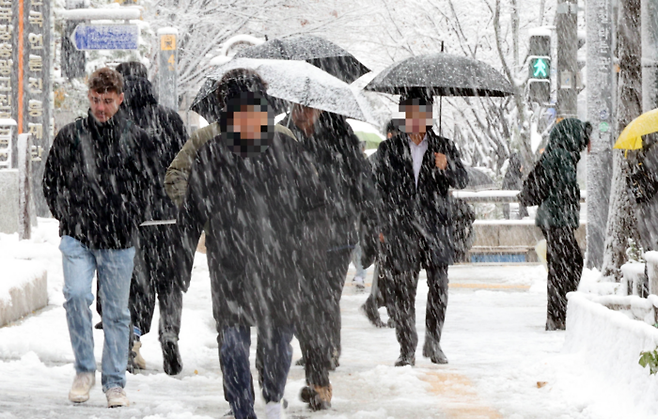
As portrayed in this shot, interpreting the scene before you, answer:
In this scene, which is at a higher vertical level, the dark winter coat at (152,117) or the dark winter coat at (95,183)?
the dark winter coat at (152,117)

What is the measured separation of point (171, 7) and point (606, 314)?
20.5 meters

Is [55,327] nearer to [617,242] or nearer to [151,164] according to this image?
[151,164]

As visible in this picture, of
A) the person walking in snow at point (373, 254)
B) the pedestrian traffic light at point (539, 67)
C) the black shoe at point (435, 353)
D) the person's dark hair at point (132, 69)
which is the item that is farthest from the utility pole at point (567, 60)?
the person's dark hair at point (132, 69)

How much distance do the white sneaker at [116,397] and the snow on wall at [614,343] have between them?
9.12ft

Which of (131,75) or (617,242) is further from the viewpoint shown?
(617,242)

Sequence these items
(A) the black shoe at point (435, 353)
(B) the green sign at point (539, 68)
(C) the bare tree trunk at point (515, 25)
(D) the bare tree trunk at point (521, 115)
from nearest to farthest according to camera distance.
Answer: (A) the black shoe at point (435, 353), (B) the green sign at point (539, 68), (D) the bare tree trunk at point (521, 115), (C) the bare tree trunk at point (515, 25)

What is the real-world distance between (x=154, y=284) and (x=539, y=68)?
12.6 m

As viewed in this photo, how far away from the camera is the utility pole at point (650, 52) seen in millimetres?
10102

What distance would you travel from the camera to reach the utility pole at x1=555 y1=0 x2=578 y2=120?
52.1 ft

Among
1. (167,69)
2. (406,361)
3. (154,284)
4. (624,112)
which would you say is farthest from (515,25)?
(154,284)

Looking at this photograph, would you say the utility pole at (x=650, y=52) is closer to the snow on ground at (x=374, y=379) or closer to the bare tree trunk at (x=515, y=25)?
the snow on ground at (x=374, y=379)

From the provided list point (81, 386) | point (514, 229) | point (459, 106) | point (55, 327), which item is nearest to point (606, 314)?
point (81, 386)

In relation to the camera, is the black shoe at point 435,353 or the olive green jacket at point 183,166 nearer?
the olive green jacket at point 183,166

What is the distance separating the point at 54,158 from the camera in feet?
20.0
